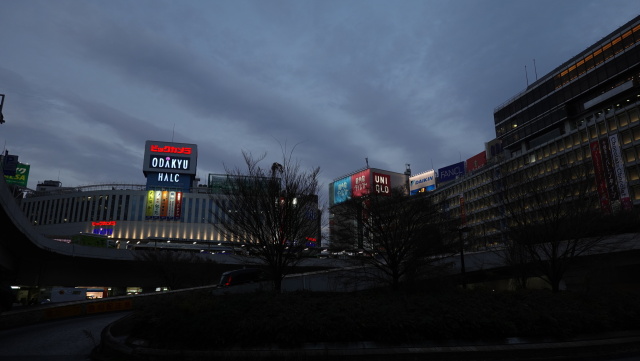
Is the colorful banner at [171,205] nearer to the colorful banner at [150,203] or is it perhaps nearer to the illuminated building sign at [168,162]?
the colorful banner at [150,203]

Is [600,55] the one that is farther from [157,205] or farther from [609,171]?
[157,205]

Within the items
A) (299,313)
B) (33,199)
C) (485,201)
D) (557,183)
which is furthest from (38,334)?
(33,199)

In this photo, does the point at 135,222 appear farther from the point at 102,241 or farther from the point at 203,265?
the point at 203,265

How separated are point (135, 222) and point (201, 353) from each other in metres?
115

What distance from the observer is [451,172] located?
11144 centimetres

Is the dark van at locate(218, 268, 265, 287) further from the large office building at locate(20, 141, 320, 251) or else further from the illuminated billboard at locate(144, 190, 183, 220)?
the illuminated billboard at locate(144, 190, 183, 220)

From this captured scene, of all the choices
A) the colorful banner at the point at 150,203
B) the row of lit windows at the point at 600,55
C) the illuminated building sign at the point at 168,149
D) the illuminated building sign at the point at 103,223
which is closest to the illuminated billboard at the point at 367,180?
the illuminated building sign at the point at 168,149

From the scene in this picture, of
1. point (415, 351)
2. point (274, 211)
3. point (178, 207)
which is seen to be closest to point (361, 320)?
point (415, 351)

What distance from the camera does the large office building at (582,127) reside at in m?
64.9

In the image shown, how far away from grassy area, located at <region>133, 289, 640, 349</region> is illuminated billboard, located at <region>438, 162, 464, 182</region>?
324ft

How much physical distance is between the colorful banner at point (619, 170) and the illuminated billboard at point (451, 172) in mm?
43146

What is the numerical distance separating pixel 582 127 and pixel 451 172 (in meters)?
39.1

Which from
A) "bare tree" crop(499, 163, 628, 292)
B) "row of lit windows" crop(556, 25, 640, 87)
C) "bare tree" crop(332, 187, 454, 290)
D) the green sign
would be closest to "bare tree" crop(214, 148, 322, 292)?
"bare tree" crop(332, 187, 454, 290)

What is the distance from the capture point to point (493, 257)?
127ft
